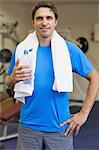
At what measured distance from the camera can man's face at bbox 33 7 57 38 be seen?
155 cm

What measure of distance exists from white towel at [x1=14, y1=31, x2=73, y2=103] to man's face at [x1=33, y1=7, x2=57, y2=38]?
0.22 feet

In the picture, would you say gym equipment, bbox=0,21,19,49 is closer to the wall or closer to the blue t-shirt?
the wall

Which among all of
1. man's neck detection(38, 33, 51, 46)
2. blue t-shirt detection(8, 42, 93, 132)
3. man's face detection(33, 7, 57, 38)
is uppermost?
man's face detection(33, 7, 57, 38)

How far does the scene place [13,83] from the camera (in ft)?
5.30

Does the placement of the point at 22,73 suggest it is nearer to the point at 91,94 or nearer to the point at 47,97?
the point at 47,97

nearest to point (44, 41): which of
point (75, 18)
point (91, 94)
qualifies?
point (91, 94)

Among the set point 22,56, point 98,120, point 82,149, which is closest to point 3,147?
point 82,149

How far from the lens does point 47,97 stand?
156 cm

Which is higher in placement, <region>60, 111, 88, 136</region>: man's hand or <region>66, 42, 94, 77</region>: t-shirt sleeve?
<region>66, 42, 94, 77</region>: t-shirt sleeve

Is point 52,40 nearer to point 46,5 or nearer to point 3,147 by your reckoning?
point 46,5

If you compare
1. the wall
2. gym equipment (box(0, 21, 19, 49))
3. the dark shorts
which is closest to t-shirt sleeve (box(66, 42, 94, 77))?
the dark shorts

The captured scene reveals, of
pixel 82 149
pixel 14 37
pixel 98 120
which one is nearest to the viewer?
pixel 82 149

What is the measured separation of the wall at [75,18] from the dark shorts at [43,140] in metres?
5.75

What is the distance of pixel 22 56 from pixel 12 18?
5.99m
